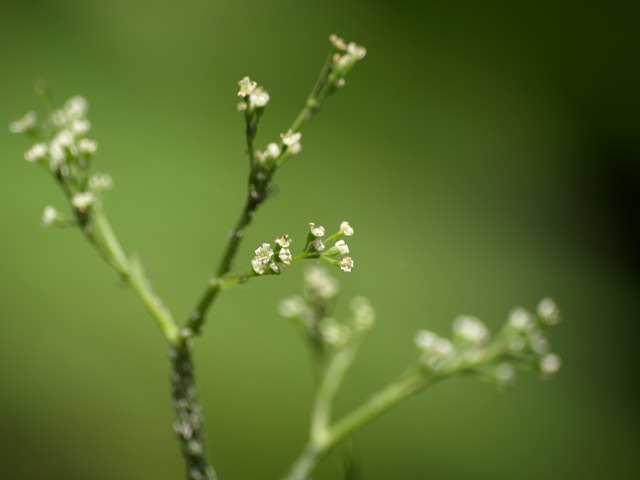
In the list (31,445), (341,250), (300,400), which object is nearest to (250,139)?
Result: (341,250)

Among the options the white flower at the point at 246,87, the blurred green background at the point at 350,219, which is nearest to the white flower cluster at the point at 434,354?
the white flower at the point at 246,87

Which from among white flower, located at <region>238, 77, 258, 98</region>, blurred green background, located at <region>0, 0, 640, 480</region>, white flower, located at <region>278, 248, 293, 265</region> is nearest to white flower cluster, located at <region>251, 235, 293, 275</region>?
white flower, located at <region>278, 248, 293, 265</region>

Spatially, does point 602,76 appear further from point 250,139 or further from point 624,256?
point 250,139

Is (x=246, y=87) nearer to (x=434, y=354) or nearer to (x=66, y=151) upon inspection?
(x=66, y=151)

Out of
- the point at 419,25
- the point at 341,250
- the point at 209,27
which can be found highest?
the point at 209,27

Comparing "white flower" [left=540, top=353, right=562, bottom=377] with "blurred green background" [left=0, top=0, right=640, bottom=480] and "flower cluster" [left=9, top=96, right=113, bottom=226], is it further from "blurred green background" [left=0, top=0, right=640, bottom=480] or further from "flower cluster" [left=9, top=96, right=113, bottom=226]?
"blurred green background" [left=0, top=0, right=640, bottom=480]

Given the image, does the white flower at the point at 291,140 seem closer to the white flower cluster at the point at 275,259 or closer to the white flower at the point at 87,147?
the white flower cluster at the point at 275,259

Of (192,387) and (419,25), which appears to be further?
(419,25)

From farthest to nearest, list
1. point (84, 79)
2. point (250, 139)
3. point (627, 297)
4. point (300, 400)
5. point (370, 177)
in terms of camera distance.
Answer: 1. point (627, 297)
2. point (370, 177)
3. point (84, 79)
4. point (300, 400)
5. point (250, 139)
